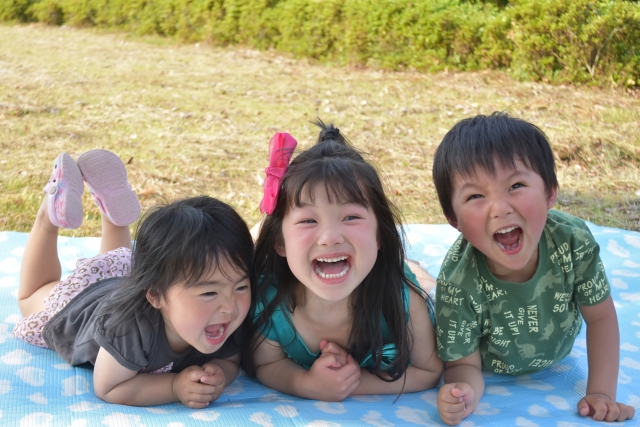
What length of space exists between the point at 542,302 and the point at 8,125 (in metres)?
5.93

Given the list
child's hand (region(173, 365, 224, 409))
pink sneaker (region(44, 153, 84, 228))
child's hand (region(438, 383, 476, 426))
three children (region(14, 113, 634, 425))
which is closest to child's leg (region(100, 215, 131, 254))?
pink sneaker (region(44, 153, 84, 228))

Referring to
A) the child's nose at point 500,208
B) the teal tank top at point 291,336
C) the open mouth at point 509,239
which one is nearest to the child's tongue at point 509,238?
the open mouth at point 509,239

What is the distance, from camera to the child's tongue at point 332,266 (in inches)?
83.7

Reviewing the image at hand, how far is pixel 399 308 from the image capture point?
237 centimetres

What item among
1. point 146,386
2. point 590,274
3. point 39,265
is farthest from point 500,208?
point 39,265

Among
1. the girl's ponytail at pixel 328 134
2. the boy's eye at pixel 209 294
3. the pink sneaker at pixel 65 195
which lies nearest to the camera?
the boy's eye at pixel 209 294

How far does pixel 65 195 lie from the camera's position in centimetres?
296

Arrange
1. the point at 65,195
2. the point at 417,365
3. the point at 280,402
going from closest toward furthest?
the point at 280,402 → the point at 417,365 → the point at 65,195

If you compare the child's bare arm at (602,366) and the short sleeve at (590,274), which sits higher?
the short sleeve at (590,274)

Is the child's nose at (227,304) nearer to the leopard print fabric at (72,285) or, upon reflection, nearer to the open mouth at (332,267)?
the open mouth at (332,267)

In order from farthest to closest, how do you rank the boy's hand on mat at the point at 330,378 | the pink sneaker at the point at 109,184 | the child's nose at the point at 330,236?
the pink sneaker at the point at 109,184
the boy's hand on mat at the point at 330,378
the child's nose at the point at 330,236

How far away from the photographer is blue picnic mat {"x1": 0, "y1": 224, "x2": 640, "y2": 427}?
2.11m

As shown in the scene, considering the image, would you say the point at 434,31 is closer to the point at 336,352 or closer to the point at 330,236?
the point at 336,352

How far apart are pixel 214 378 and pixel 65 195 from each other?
1194 millimetres
